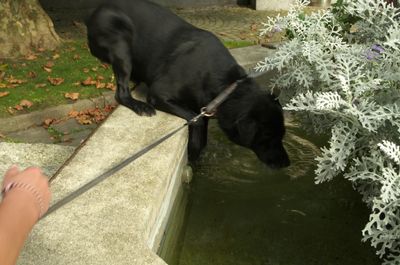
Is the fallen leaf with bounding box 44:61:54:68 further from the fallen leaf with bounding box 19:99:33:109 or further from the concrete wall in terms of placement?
the concrete wall

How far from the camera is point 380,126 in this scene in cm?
268

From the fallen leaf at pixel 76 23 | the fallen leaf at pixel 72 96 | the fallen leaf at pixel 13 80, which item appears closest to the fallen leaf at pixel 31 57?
the fallen leaf at pixel 13 80

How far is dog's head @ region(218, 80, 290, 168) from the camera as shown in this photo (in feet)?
11.5

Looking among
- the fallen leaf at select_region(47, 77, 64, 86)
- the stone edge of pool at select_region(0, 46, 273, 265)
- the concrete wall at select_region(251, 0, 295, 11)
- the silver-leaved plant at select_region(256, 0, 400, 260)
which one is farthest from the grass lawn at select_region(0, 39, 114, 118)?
the concrete wall at select_region(251, 0, 295, 11)

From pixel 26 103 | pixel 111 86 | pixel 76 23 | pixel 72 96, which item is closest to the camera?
pixel 26 103

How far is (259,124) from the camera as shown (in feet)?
11.5

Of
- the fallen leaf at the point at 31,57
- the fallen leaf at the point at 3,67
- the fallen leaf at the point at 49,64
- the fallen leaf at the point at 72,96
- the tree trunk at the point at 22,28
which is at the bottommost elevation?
the fallen leaf at the point at 31,57

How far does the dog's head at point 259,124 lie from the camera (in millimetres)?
3520

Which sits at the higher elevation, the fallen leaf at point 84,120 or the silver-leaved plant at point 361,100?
the silver-leaved plant at point 361,100

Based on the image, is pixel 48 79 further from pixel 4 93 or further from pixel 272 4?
pixel 272 4

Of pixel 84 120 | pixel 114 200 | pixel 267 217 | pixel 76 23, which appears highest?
pixel 114 200

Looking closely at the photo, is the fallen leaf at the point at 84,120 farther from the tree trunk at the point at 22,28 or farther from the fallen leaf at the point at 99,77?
the tree trunk at the point at 22,28

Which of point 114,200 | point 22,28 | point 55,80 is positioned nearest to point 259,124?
point 114,200

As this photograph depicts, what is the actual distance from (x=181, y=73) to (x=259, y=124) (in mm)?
796
